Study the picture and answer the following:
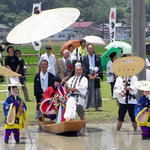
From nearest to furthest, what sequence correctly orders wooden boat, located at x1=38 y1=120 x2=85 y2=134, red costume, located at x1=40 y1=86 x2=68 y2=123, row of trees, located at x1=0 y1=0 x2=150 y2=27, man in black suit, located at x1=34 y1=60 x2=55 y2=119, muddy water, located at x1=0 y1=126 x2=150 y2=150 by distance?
muddy water, located at x1=0 y1=126 x2=150 y2=150
wooden boat, located at x1=38 y1=120 x2=85 y2=134
red costume, located at x1=40 y1=86 x2=68 y2=123
man in black suit, located at x1=34 y1=60 x2=55 y2=119
row of trees, located at x1=0 y1=0 x2=150 y2=27

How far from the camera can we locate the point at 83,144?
965 cm

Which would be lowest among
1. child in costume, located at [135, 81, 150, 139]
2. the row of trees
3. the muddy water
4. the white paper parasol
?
the muddy water

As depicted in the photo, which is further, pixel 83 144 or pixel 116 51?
pixel 116 51

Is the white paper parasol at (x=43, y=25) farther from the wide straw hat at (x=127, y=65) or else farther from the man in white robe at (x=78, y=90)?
the man in white robe at (x=78, y=90)

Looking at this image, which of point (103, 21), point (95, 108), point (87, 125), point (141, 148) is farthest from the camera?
point (103, 21)

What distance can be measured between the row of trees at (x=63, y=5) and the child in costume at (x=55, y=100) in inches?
2400

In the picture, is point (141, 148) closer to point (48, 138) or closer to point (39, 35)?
point (48, 138)

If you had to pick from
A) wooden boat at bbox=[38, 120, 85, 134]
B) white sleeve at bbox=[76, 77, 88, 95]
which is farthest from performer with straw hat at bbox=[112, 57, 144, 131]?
wooden boat at bbox=[38, 120, 85, 134]

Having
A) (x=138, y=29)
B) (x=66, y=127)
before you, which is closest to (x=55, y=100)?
(x=66, y=127)

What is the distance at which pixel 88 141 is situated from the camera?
32.6ft

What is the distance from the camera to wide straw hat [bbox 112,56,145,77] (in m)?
10.5

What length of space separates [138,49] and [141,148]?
3.47m

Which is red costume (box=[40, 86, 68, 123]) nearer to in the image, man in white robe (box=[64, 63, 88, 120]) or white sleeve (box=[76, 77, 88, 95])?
man in white robe (box=[64, 63, 88, 120])

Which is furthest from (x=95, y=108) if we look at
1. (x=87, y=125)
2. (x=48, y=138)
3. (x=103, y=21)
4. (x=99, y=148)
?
(x=103, y=21)
